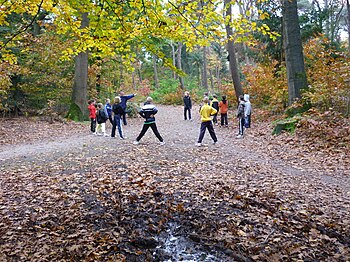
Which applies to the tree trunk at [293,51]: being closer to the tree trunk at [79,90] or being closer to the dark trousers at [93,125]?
the dark trousers at [93,125]

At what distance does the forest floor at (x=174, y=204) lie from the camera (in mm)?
4188

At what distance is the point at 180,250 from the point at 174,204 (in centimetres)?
145

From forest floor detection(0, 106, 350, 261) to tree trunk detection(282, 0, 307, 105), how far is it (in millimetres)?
3259

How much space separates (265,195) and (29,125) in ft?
44.8

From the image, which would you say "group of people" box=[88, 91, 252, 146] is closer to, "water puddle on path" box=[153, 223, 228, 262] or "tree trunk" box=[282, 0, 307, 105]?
"tree trunk" box=[282, 0, 307, 105]

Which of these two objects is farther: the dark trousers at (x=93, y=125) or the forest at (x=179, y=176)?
the dark trousers at (x=93, y=125)

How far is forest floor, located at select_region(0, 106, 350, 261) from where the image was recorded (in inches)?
165

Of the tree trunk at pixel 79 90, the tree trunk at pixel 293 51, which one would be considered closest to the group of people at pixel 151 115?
the tree trunk at pixel 293 51

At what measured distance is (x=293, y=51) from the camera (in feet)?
40.5

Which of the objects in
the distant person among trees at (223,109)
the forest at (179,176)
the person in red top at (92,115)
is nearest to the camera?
the forest at (179,176)

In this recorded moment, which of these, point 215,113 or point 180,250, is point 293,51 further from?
point 180,250

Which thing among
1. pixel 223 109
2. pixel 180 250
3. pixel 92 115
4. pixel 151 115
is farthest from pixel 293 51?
pixel 180 250

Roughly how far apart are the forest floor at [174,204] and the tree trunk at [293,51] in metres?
3.26

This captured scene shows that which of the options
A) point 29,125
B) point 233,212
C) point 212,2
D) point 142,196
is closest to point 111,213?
point 142,196
